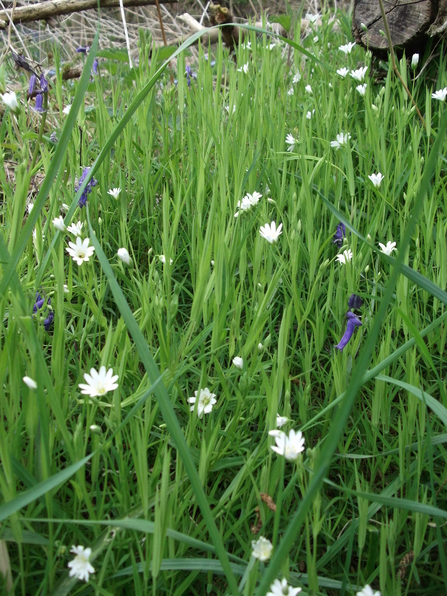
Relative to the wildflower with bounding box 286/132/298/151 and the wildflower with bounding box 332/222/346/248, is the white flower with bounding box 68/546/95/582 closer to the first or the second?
the wildflower with bounding box 332/222/346/248

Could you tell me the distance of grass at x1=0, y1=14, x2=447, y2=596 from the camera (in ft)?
2.69

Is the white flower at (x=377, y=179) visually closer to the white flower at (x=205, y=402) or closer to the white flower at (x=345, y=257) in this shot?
the white flower at (x=345, y=257)

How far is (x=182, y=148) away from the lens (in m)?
1.93

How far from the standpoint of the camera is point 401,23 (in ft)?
7.32

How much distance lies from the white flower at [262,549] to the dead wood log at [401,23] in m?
2.05

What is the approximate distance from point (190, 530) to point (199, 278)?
55cm

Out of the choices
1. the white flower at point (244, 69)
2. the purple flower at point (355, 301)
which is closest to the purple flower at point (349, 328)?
the purple flower at point (355, 301)

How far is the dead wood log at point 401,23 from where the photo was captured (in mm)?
2127

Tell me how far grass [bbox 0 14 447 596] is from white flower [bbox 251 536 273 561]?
0.02 metres

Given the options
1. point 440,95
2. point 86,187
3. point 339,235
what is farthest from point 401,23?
point 86,187

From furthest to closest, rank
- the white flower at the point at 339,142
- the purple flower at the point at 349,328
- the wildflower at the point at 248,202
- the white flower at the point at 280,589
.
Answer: the white flower at the point at 339,142 < the wildflower at the point at 248,202 < the purple flower at the point at 349,328 < the white flower at the point at 280,589

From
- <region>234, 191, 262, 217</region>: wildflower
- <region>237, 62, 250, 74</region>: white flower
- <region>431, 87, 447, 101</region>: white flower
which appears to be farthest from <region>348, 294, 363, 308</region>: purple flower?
<region>237, 62, 250, 74</region>: white flower

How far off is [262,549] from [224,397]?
0.43 m

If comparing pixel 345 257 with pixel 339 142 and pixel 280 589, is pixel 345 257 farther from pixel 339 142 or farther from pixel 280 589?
pixel 280 589
